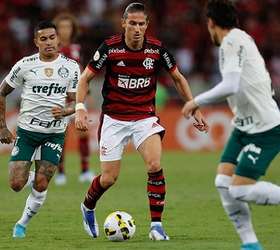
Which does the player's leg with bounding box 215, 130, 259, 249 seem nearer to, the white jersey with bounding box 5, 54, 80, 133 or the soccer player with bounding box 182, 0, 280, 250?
the soccer player with bounding box 182, 0, 280, 250

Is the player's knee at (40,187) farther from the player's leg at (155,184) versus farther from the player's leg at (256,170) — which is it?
the player's leg at (256,170)

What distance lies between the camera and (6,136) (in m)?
10.7

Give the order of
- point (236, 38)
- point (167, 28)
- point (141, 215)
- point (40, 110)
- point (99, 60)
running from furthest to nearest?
point (167, 28) < point (141, 215) < point (40, 110) < point (99, 60) < point (236, 38)

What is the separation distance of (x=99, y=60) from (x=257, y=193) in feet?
9.40

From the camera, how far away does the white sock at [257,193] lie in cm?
816

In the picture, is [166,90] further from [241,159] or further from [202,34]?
[241,159]

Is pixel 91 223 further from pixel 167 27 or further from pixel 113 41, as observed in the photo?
pixel 167 27

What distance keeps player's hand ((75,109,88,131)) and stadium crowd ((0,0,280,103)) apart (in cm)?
1694

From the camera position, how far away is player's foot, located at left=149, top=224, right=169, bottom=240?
9.95m

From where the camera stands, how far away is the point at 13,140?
1069 centimetres

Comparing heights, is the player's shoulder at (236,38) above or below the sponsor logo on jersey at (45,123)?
above

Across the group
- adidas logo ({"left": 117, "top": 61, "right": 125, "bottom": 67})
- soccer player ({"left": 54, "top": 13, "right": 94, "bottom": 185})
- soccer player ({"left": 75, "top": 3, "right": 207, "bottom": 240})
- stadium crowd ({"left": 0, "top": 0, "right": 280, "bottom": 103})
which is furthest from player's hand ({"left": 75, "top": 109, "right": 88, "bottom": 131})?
stadium crowd ({"left": 0, "top": 0, "right": 280, "bottom": 103})

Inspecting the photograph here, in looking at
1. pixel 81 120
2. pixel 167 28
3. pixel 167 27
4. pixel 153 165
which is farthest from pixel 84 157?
pixel 167 27

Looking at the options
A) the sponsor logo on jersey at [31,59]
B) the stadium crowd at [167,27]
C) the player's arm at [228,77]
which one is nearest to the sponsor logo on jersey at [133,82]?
the sponsor logo on jersey at [31,59]
